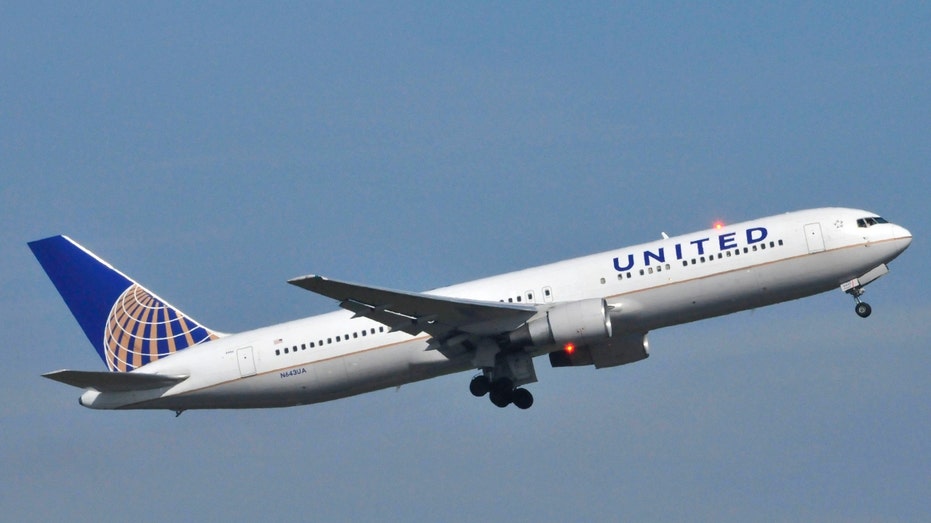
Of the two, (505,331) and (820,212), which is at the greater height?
(820,212)

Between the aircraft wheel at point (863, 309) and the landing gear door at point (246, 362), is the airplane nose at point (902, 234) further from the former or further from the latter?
the landing gear door at point (246, 362)

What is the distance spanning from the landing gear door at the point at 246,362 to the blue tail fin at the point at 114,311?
2.63m

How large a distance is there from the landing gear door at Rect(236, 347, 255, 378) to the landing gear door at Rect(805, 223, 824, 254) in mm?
19705

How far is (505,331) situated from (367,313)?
503 cm

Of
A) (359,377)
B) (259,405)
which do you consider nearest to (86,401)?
(259,405)

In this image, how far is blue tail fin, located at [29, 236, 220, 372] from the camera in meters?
54.5

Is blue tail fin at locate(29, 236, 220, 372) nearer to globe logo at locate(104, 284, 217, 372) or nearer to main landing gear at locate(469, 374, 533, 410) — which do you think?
globe logo at locate(104, 284, 217, 372)

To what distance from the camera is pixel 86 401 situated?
52.5m

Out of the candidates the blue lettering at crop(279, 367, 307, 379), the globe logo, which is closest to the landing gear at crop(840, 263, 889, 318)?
the blue lettering at crop(279, 367, 307, 379)

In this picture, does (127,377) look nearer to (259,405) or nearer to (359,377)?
(259,405)

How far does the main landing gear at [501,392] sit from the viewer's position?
2007 inches

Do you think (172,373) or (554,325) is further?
(172,373)

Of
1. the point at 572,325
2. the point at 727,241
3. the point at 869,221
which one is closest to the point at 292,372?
the point at 572,325

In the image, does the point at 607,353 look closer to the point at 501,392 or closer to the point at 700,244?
the point at 501,392
